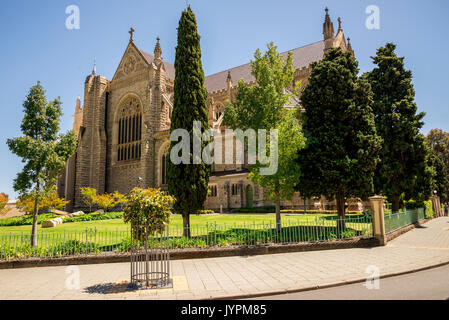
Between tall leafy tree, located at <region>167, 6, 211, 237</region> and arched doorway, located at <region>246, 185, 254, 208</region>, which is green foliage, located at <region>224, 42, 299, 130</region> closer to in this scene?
tall leafy tree, located at <region>167, 6, 211, 237</region>

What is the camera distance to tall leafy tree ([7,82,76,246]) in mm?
12830

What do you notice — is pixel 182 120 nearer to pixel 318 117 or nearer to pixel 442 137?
pixel 318 117

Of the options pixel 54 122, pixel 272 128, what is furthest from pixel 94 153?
pixel 272 128

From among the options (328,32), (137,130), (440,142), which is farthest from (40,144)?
(440,142)

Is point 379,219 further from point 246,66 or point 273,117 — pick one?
point 246,66

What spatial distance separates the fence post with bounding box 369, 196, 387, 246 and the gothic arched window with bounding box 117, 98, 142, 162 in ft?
101

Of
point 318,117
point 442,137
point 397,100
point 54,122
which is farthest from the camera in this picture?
point 442,137

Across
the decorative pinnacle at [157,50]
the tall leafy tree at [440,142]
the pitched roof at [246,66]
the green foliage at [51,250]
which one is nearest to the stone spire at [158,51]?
the decorative pinnacle at [157,50]

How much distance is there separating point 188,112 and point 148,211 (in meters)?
7.83

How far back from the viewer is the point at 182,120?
14.1 metres

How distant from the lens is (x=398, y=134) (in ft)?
65.6

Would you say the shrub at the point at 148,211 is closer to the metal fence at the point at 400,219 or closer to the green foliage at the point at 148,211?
the green foliage at the point at 148,211
